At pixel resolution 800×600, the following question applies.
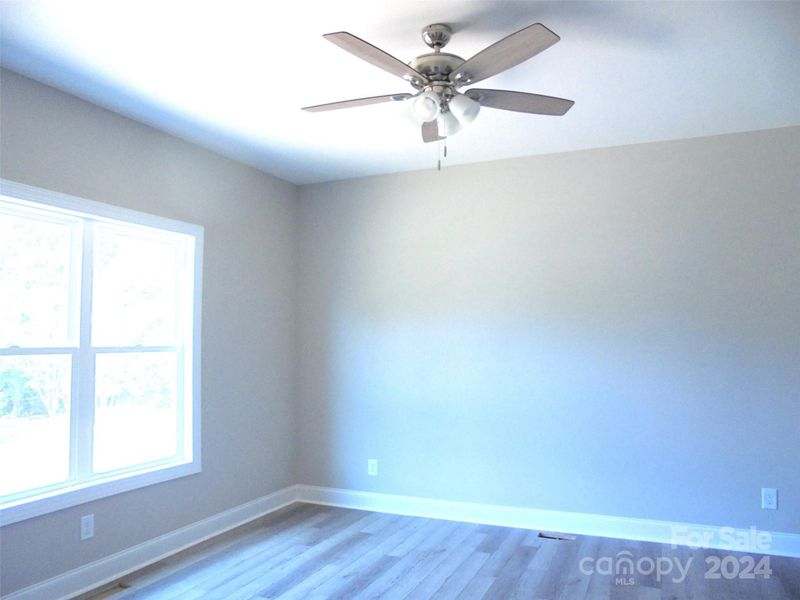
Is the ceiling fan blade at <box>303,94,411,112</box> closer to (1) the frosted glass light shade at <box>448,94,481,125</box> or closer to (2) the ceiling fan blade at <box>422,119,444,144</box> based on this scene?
(1) the frosted glass light shade at <box>448,94,481,125</box>

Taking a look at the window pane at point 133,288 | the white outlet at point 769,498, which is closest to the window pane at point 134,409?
the window pane at point 133,288

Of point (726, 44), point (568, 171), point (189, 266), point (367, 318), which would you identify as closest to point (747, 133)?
point (568, 171)

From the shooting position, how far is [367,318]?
15.4ft

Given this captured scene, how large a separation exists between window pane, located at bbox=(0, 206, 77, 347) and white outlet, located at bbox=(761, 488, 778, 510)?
416 cm

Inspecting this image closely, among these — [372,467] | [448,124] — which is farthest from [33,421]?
[448,124]

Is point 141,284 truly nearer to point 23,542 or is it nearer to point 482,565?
point 23,542

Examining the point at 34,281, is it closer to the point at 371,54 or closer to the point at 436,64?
the point at 371,54

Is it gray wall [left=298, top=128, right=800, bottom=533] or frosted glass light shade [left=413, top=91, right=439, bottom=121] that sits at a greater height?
frosted glass light shade [left=413, top=91, right=439, bottom=121]

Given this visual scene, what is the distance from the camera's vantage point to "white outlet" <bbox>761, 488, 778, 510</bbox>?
3.56 metres

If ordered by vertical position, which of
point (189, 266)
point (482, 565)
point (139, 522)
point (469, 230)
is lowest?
point (482, 565)

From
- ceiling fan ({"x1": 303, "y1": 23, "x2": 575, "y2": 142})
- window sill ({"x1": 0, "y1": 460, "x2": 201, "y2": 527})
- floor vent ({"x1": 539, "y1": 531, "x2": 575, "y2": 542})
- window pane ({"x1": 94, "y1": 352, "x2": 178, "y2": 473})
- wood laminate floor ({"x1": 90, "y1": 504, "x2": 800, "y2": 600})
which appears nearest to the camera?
ceiling fan ({"x1": 303, "y1": 23, "x2": 575, "y2": 142})

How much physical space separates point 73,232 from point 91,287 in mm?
312

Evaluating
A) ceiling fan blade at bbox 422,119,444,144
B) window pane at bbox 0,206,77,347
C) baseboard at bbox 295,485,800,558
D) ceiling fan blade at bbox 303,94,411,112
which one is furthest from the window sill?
ceiling fan blade at bbox 422,119,444,144

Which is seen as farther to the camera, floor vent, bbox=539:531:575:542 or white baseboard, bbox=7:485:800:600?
floor vent, bbox=539:531:575:542
